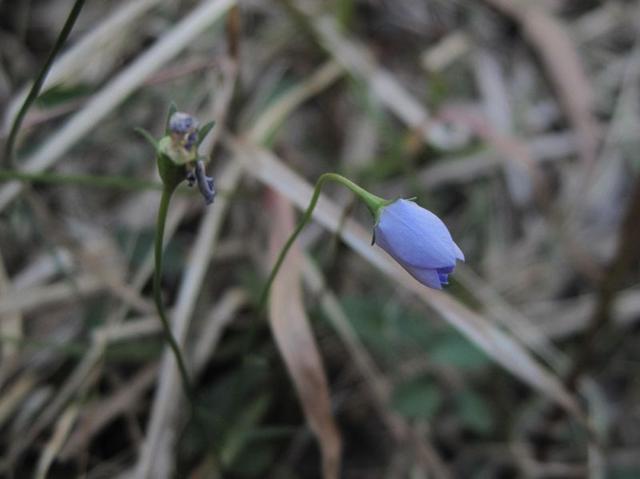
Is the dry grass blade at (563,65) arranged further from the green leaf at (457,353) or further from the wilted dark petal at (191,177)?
the wilted dark petal at (191,177)

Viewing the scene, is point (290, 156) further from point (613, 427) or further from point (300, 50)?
point (613, 427)

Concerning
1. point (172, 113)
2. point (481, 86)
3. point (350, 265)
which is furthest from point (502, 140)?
point (172, 113)

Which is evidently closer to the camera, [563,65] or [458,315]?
[458,315]

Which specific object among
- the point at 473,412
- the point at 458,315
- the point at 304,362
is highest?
the point at 304,362

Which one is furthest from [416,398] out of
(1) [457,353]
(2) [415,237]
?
(2) [415,237]

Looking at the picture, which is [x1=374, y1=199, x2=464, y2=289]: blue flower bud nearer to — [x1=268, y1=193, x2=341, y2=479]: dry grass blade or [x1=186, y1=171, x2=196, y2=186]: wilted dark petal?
[x1=186, y1=171, x2=196, y2=186]: wilted dark petal

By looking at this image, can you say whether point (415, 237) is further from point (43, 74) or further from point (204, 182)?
A: point (43, 74)

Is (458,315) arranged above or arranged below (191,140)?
below
